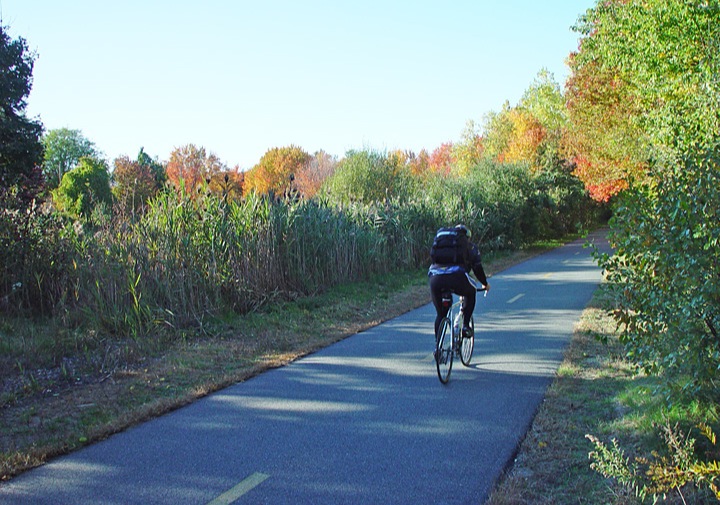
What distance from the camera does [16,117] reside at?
19938mm

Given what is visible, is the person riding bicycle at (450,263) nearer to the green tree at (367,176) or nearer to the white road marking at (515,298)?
the white road marking at (515,298)

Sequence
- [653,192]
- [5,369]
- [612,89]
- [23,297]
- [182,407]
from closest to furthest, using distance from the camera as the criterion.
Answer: [653,192] < [182,407] < [5,369] < [23,297] < [612,89]

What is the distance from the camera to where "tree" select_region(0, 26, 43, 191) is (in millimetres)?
17625

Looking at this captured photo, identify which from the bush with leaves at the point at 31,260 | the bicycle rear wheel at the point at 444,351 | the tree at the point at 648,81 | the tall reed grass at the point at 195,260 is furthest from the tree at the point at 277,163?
the bicycle rear wheel at the point at 444,351

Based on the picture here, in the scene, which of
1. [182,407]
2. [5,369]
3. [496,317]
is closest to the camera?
[182,407]

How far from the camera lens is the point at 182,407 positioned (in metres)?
6.54

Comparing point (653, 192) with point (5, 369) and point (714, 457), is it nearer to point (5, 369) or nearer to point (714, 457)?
point (714, 457)

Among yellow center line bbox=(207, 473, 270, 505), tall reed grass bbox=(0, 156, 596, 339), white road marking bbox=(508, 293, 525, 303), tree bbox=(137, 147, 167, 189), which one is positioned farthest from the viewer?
tree bbox=(137, 147, 167, 189)

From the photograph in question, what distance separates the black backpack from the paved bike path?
148 centimetres

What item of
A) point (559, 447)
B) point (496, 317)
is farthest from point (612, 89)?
point (559, 447)

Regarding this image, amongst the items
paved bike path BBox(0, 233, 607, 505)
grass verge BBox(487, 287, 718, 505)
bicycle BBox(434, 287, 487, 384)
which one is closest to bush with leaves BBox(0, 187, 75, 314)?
paved bike path BBox(0, 233, 607, 505)

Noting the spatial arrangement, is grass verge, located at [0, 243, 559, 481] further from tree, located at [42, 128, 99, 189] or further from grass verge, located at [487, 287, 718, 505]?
tree, located at [42, 128, 99, 189]

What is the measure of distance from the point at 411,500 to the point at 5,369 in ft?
19.7

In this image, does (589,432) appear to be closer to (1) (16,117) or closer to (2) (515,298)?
(2) (515,298)
